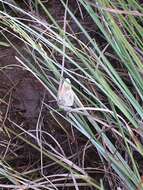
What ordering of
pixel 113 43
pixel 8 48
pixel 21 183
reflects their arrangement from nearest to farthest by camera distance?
pixel 21 183 → pixel 113 43 → pixel 8 48

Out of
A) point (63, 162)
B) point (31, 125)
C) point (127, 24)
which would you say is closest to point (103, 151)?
point (63, 162)

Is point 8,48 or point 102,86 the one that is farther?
point 8,48

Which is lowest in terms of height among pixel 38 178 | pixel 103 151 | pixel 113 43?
pixel 38 178

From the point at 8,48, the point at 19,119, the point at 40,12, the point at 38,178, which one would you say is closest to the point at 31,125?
the point at 19,119

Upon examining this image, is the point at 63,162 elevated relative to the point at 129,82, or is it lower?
lower

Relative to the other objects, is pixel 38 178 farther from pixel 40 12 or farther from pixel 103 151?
pixel 40 12

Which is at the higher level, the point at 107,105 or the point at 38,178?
the point at 107,105

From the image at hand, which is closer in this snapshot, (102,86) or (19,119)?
(102,86)

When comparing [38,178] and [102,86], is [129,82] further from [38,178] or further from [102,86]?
[38,178]

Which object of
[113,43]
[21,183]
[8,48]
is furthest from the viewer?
[8,48]
